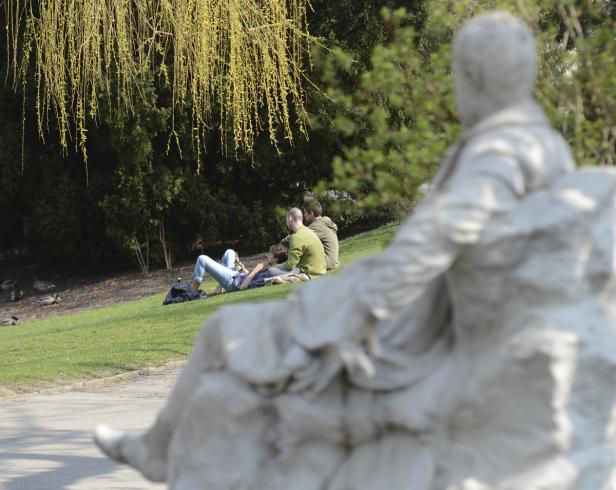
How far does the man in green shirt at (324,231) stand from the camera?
17.2m

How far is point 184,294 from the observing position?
17.9 meters

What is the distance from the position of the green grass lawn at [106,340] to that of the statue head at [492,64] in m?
7.96

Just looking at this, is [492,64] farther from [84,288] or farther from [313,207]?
[84,288]

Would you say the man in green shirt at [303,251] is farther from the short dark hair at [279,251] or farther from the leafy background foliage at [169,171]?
the leafy background foliage at [169,171]

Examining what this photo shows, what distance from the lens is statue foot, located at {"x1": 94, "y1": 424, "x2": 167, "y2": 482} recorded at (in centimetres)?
487

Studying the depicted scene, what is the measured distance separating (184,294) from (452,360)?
1392cm

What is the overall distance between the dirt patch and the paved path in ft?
36.4

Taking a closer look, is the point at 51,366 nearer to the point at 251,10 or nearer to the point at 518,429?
the point at 251,10

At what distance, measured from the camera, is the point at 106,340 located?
14.5 meters

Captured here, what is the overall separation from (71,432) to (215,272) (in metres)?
8.80

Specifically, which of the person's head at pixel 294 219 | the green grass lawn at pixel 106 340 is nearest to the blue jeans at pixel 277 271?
the green grass lawn at pixel 106 340

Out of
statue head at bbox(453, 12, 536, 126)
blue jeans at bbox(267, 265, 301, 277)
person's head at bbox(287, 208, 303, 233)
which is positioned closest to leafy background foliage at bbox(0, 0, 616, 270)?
blue jeans at bbox(267, 265, 301, 277)

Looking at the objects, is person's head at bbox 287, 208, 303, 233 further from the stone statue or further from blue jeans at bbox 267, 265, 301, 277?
the stone statue

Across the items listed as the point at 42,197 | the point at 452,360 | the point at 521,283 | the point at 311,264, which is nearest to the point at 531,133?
the point at 521,283
